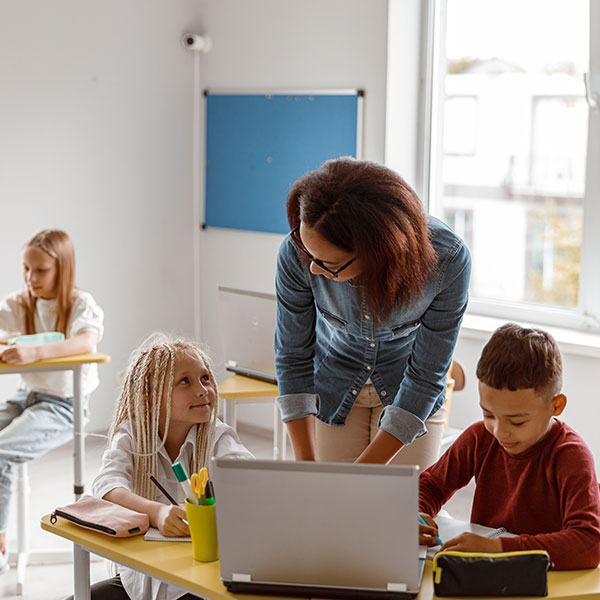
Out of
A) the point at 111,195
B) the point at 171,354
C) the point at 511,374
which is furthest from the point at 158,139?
the point at 511,374

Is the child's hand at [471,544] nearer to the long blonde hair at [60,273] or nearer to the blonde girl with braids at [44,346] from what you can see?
the blonde girl with braids at [44,346]

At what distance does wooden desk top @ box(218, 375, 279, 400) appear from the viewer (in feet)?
9.44

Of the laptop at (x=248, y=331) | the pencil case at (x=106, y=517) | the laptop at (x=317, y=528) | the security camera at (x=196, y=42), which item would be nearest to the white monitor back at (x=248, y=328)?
the laptop at (x=248, y=331)

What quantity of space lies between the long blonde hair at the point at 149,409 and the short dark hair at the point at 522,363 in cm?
62

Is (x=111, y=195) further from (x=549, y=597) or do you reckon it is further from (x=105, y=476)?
(x=549, y=597)

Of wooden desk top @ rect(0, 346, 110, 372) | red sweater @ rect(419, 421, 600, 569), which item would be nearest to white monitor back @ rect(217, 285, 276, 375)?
wooden desk top @ rect(0, 346, 110, 372)

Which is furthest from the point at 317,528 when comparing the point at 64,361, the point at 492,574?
the point at 64,361

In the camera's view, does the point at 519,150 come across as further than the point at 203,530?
Yes

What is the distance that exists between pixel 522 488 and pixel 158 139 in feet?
10.6

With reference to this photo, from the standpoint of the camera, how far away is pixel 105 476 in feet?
5.91

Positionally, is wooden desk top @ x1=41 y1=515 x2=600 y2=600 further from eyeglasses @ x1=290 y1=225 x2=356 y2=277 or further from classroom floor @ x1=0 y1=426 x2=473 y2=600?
classroom floor @ x1=0 y1=426 x2=473 y2=600

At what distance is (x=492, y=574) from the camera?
4.45ft

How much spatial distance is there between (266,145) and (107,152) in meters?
0.75

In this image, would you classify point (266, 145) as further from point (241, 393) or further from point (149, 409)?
point (149, 409)
